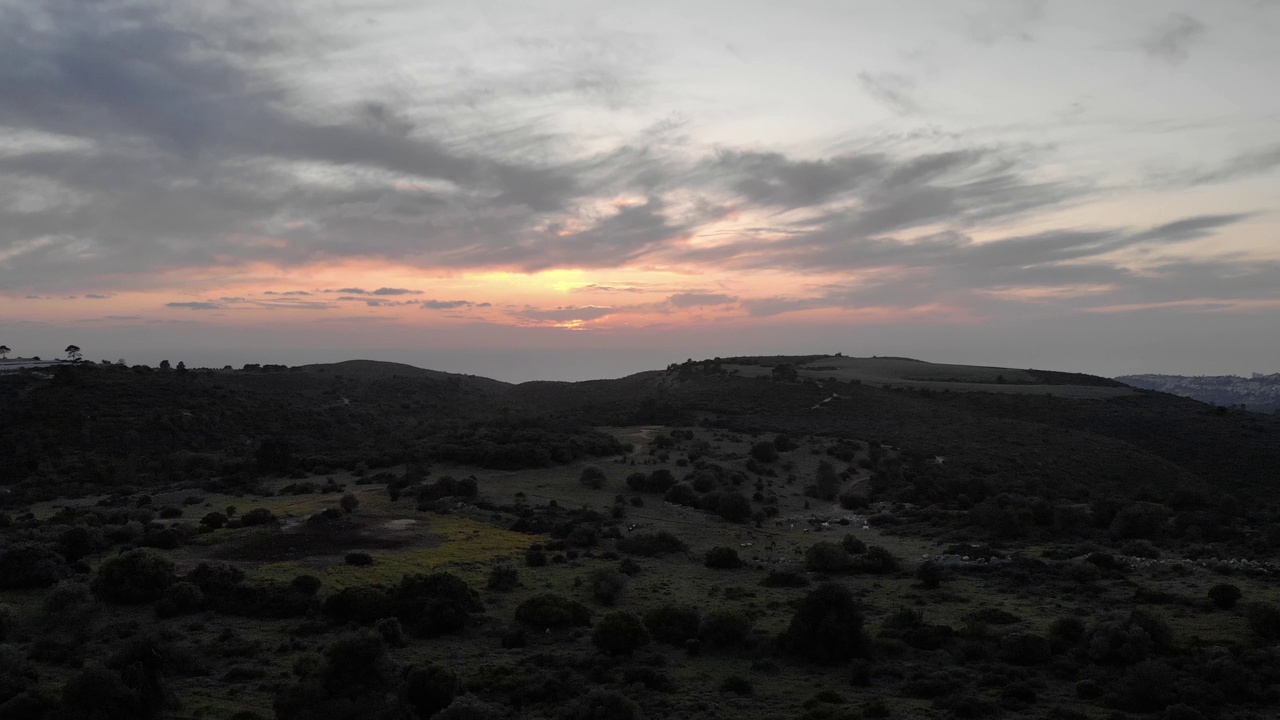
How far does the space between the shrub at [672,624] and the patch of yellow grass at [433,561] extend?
26.4 ft

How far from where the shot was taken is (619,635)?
2231 cm

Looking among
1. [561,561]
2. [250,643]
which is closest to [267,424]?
[561,561]

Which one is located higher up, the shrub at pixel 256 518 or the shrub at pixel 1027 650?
the shrub at pixel 256 518

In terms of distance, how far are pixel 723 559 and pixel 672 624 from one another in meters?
9.40

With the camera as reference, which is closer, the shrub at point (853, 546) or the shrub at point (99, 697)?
the shrub at point (99, 697)

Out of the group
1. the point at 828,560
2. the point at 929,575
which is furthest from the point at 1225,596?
the point at 828,560

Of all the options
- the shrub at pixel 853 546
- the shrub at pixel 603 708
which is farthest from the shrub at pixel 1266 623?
the shrub at pixel 603 708

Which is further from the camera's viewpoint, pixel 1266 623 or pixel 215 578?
pixel 215 578

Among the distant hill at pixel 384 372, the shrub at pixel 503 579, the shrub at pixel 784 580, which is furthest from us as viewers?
the distant hill at pixel 384 372

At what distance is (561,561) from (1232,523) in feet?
104

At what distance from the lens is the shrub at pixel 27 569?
25.2 metres

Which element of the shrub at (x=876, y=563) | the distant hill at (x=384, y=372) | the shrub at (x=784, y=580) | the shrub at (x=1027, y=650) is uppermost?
the distant hill at (x=384, y=372)

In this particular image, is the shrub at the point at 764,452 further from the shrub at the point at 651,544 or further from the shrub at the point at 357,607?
the shrub at the point at 357,607

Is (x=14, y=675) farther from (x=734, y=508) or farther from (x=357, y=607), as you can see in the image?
(x=734, y=508)
